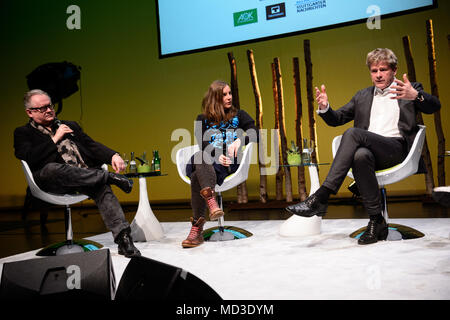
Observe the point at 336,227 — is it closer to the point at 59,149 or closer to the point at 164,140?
the point at 59,149

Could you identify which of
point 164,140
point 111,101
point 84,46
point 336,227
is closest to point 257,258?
point 336,227

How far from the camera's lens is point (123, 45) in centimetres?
636

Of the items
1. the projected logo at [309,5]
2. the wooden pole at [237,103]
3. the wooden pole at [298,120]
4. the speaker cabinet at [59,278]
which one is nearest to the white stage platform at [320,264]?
the speaker cabinet at [59,278]

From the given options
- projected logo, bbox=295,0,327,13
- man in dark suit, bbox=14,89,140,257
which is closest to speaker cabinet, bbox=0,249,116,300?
man in dark suit, bbox=14,89,140,257

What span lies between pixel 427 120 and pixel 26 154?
13.7 feet

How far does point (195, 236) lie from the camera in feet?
9.20

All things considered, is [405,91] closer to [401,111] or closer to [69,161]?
[401,111]

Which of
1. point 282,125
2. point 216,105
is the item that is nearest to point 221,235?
point 216,105

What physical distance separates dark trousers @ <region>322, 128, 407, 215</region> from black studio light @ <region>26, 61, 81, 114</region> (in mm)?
5105

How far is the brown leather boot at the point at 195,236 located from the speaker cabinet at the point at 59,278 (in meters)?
1.54

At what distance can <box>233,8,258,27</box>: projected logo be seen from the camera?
5.13m

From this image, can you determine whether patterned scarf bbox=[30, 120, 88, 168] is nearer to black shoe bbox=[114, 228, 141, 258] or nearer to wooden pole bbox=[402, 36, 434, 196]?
black shoe bbox=[114, 228, 141, 258]

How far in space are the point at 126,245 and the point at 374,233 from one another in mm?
1480

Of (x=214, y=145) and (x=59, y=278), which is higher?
(x=214, y=145)
